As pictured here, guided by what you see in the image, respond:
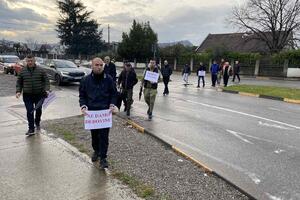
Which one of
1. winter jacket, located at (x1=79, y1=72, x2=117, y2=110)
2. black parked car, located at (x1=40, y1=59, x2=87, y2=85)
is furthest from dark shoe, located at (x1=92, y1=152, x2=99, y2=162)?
black parked car, located at (x1=40, y1=59, x2=87, y2=85)

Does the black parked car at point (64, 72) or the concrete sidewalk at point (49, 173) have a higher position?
the black parked car at point (64, 72)

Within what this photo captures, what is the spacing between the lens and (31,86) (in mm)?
8539

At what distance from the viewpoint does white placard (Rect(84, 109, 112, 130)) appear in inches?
240

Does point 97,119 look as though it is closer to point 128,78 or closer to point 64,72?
point 128,78

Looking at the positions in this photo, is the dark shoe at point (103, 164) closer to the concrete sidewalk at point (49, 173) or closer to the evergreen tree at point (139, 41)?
the concrete sidewalk at point (49, 173)

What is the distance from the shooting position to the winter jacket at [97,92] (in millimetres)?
6117

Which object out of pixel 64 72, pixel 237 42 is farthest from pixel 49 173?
pixel 237 42

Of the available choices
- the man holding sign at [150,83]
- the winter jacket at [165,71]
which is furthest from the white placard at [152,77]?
the winter jacket at [165,71]

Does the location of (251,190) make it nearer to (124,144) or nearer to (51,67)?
(124,144)

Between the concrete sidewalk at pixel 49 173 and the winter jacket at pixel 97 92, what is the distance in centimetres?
104

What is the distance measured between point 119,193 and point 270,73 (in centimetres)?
3687

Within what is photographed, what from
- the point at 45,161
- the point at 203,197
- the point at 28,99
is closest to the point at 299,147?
the point at 203,197

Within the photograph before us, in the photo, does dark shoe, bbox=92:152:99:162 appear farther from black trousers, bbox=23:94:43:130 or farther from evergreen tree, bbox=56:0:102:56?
evergreen tree, bbox=56:0:102:56

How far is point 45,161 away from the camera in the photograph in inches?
257
